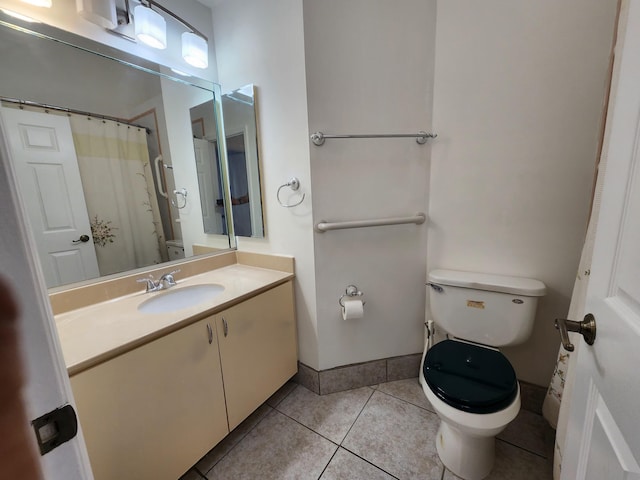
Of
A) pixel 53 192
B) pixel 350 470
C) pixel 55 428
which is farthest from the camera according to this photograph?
pixel 350 470

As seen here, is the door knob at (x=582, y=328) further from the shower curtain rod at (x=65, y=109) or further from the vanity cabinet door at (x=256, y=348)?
the shower curtain rod at (x=65, y=109)

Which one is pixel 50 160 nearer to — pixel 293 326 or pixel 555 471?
pixel 293 326

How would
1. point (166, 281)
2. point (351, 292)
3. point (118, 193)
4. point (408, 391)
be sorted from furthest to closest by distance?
point (408, 391)
point (351, 292)
point (166, 281)
point (118, 193)

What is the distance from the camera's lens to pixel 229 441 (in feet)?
4.38

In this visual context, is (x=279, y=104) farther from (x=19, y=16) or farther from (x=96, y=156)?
(x=19, y=16)

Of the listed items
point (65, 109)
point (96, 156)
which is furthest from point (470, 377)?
point (65, 109)

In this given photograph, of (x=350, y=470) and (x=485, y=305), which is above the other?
(x=485, y=305)

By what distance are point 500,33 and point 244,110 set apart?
1.38m

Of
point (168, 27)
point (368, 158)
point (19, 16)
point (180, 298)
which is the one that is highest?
point (168, 27)

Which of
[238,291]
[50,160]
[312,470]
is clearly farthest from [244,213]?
[312,470]

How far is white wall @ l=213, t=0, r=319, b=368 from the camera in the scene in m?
1.33

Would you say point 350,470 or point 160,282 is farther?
point 160,282

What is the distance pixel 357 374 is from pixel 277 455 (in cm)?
62

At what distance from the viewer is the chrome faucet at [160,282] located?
1.32 metres
